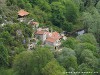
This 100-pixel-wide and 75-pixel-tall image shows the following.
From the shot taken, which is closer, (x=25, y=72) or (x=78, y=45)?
(x=25, y=72)

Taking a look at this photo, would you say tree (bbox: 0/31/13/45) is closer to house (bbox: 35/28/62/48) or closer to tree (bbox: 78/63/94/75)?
house (bbox: 35/28/62/48)

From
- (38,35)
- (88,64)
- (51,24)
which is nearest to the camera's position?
(88,64)

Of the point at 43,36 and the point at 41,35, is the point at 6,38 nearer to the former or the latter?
the point at 41,35

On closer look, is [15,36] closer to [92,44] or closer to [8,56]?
[8,56]

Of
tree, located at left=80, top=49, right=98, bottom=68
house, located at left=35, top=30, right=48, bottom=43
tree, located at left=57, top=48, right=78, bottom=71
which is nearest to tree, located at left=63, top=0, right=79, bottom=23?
house, located at left=35, top=30, right=48, bottom=43

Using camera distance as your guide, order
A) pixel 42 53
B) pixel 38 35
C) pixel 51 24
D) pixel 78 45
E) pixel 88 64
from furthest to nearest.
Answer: pixel 51 24 → pixel 38 35 → pixel 78 45 → pixel 88 64 → pixel 42 53

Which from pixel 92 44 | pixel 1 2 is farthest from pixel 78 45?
pixel 1 2

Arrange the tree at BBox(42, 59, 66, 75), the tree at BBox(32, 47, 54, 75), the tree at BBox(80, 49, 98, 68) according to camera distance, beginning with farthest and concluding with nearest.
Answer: the tree at BBox(80, 49, 98, 68) → the tree at BBox(32, 47, 54, 75) → the tree at BBox(42, 59, 66, 75)
